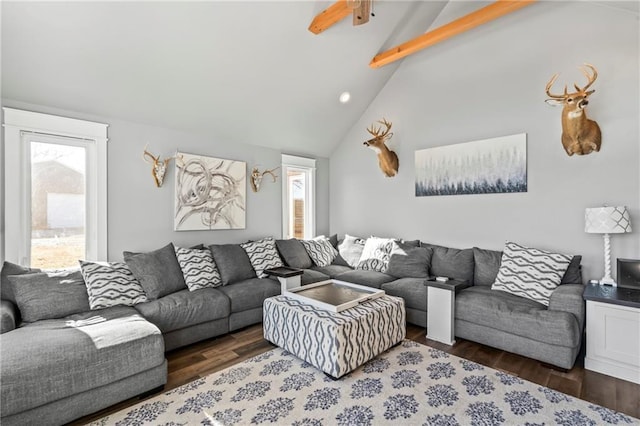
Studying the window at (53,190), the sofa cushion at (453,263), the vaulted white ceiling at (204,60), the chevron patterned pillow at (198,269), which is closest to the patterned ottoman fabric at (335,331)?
the chevron patterned pillow at (198,269)

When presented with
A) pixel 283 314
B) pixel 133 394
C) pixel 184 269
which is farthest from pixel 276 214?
pixel 133 394

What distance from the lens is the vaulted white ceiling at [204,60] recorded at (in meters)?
2.65

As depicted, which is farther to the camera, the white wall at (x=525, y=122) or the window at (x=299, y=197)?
the window at (x=299, y=197)

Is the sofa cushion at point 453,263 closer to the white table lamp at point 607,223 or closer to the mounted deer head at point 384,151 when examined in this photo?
the white table lamp at point 607,223

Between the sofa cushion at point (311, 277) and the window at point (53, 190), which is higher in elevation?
the window at point (53, 190)

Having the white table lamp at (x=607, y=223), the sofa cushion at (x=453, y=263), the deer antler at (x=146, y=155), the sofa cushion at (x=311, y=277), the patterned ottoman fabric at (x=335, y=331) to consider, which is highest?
the deer antler at (x=146, y=155)

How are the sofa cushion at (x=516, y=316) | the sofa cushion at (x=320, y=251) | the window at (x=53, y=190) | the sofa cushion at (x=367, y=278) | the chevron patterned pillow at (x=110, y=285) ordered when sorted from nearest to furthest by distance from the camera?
1. the sofa cushion at (x=516, y=316)
2. the chevron patterned pillow at (x=110, y=285)
3. the window at (x=53, y=190)
4. the sofa cushion at (x=367, y=278)
5. the sofa cushion at (x=320, y=251)

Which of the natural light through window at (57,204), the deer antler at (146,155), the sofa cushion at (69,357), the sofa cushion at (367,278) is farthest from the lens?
the sofa cushion at (367,278)

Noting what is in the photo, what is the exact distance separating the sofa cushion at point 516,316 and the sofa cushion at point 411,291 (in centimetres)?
37

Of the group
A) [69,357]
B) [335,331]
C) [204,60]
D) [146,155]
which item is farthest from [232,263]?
[204,60]

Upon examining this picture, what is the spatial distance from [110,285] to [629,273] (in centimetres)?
473

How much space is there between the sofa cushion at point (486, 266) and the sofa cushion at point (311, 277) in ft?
6.04

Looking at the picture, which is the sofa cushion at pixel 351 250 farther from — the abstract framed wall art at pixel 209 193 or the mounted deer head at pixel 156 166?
the mounted deer head at pixel 156 166

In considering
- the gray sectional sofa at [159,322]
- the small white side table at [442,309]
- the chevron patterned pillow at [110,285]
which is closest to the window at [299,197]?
the gray sectional sofa at [159,322]
